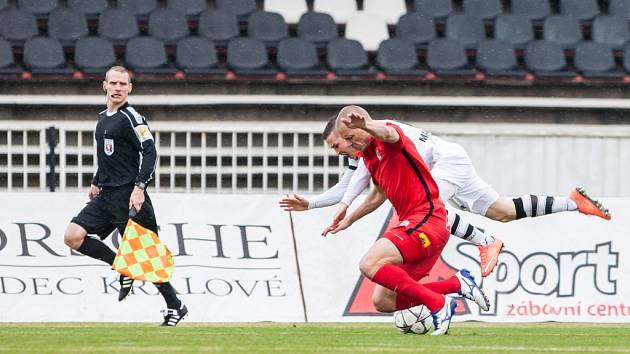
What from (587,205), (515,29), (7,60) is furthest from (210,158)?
(515,29)

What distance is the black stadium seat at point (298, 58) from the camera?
16.9m

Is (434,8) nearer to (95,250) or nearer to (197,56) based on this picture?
(197,56)

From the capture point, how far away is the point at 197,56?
17047 millimetres

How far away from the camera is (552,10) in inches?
762

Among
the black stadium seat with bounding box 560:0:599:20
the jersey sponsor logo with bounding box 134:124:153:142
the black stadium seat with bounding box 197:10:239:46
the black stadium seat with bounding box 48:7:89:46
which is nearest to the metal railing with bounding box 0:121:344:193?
the black stadium seat with bounding box 48:7:89:46

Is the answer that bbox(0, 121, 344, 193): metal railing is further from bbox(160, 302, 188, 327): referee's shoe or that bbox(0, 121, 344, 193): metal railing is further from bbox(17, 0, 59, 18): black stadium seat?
bbox(160, 302, 188, 327): referee's shoe

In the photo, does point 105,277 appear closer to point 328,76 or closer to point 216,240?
point 216,240

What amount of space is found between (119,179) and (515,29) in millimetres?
8959

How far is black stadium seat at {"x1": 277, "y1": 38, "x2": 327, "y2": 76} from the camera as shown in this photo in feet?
55.5

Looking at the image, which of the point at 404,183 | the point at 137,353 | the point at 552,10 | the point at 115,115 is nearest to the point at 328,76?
the point at 552,10

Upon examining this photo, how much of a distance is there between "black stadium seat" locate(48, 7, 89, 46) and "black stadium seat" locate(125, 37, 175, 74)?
750 millimetres

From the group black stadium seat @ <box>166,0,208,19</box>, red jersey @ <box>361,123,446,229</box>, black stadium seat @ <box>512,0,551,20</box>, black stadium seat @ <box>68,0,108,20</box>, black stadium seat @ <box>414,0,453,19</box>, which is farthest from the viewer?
black stadium seat @ <box>512,0,551,20</box>

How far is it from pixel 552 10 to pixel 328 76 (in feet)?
13.9

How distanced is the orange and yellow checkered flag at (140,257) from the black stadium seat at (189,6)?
7776 mm
